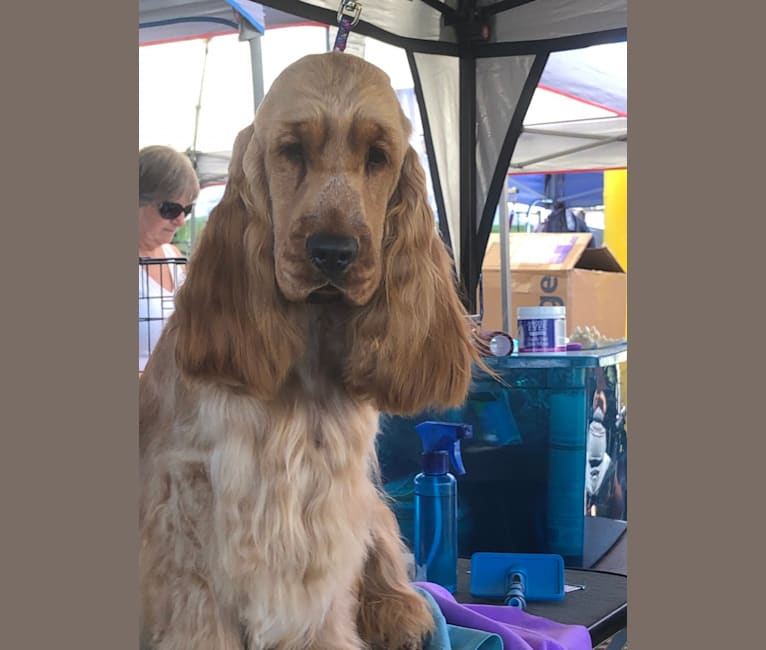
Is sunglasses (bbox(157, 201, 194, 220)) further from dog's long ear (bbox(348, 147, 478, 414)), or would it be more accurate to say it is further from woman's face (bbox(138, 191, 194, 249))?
dog's long ear (bbox(348, 147, 478, 414))

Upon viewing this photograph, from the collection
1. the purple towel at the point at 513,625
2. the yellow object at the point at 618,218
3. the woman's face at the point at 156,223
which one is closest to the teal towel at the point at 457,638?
the purple towel at the point at 513,625

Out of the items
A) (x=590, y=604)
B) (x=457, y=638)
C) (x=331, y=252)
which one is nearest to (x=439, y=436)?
(x=457, y=638)

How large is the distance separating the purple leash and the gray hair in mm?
223

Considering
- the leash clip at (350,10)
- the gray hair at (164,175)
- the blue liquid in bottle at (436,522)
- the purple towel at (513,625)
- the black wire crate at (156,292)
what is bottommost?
the purple towel at (513,625)

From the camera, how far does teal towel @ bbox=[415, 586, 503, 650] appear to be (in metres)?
1.08

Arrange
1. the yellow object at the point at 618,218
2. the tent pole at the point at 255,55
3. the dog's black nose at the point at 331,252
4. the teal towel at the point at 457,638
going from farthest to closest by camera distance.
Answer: the yellow object at the point at 618,218
the teal towel at the point at 457,638
the tent pole at the point at 255,55
the dog's black nose at the point at 331,252

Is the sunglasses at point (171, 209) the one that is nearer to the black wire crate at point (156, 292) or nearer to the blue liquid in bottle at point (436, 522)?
the black wire crate at point (156, 292)

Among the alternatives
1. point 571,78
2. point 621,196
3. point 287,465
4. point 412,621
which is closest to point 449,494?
point 412,621

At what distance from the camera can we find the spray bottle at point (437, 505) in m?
1.25

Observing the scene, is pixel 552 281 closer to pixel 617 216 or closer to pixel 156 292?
pixel 617 216

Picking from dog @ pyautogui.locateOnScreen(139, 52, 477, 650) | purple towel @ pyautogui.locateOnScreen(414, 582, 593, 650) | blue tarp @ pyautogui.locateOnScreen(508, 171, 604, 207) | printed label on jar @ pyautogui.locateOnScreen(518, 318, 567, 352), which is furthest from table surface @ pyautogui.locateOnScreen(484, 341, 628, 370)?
dog @ pyautogui.locateOnScreen(139, 52, 477, 650)

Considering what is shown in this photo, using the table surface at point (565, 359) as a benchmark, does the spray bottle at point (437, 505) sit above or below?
below

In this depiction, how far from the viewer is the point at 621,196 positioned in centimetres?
128

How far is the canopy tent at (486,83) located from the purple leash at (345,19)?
0.03 metres
